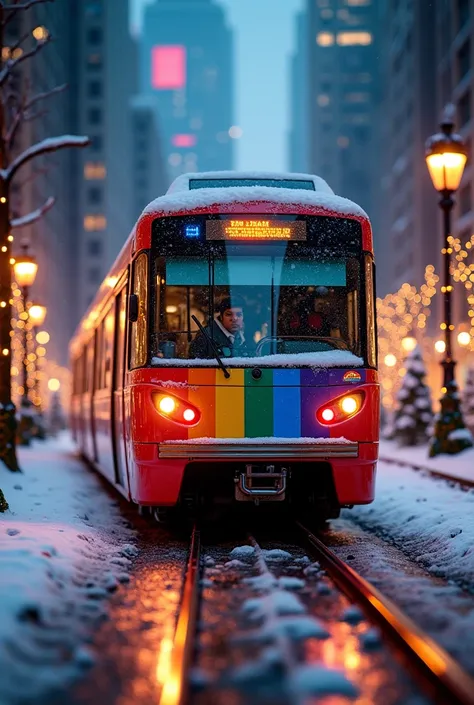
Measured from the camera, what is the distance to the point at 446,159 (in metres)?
17.6

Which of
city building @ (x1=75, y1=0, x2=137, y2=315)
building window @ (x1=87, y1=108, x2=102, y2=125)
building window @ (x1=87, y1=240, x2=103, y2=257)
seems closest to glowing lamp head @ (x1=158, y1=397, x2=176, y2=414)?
city building @ (x1=75, y1=0, x2=137, y2=315)

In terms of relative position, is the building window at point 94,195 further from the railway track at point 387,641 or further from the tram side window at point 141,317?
the railway track at point 387,641

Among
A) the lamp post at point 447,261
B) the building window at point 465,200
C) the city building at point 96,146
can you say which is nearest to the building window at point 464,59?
the building window at point 465,200

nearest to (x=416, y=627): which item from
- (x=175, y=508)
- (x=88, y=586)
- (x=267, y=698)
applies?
(x=267, y=698)

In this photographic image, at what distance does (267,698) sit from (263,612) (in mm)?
1850

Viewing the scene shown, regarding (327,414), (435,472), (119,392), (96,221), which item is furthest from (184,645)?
(96,221)

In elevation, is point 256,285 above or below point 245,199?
below

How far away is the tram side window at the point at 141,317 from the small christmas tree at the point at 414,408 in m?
20.0

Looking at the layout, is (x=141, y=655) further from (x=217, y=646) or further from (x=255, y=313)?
(x=255, y=313)

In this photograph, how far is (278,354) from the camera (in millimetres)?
9578

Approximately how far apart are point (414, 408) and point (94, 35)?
92327 millimetres

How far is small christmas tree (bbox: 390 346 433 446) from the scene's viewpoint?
96.4 feet

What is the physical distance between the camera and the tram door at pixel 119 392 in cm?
1136

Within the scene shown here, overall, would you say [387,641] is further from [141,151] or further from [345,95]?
[345,95]
